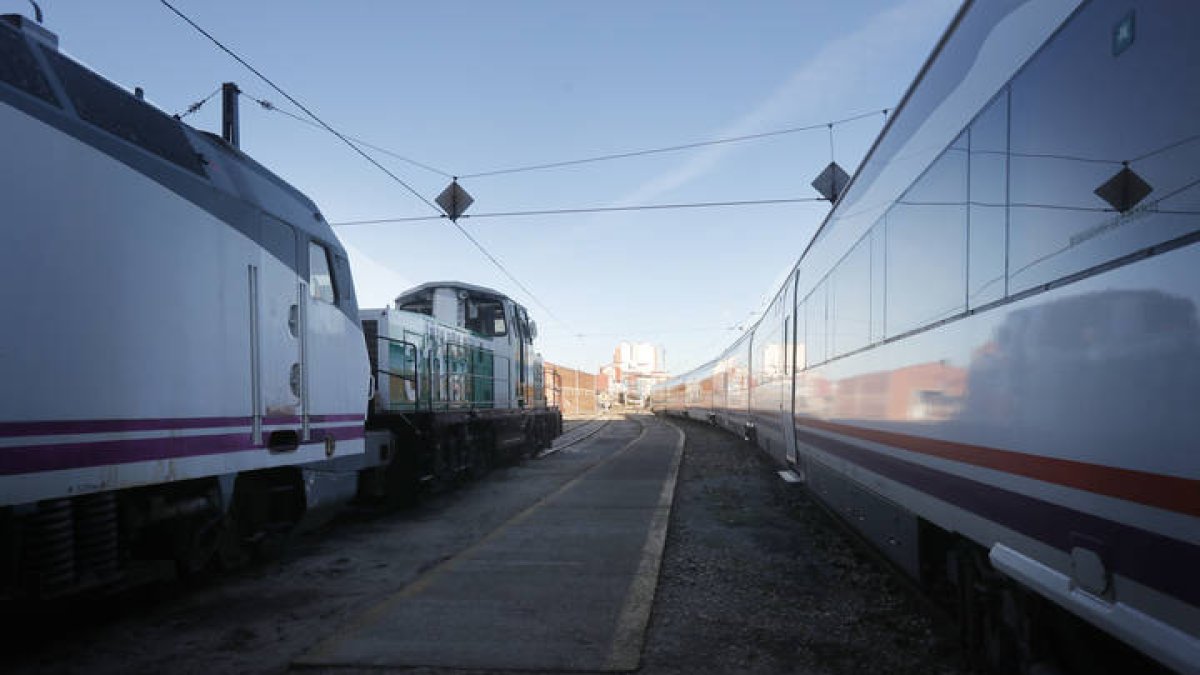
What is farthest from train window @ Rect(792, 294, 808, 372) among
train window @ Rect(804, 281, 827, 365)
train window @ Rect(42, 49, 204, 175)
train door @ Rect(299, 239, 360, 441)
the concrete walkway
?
train window @ Rect(42, 49, 204, 175)

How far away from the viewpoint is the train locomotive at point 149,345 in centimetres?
414

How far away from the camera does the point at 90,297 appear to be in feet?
14.6

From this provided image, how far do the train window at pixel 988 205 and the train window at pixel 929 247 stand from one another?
15 cm

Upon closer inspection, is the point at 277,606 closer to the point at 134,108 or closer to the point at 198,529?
the point at 198,529

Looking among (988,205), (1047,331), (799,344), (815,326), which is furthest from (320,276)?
(1047,331)

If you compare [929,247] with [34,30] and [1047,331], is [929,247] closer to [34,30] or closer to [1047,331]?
[1047,331]

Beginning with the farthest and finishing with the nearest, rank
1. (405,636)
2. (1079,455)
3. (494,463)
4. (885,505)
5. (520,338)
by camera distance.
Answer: (520,338) < (494,463) < (885,505) < (405,636) < (1079,455)

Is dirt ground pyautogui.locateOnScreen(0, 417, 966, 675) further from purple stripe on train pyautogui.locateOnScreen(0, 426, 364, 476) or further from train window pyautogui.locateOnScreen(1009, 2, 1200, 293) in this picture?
train window pyautogui.locateOnScreen(1009, 2, 1200, 293)

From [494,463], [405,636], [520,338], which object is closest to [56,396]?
[405,636]

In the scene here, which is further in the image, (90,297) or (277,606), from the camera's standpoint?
(277,606)

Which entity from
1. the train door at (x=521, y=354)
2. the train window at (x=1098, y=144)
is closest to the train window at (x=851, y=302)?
the train window at (x=1098, y=144)

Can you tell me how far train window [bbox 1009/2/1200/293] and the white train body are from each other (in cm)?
454

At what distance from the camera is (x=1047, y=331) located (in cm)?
294

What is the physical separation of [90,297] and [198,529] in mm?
2052
